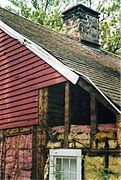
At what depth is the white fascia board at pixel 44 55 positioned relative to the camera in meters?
6.73

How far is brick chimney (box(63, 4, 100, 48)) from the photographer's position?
41.2ft

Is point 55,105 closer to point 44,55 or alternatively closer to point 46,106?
point 46,106

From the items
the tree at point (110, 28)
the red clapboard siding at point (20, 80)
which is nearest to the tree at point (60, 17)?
the tree at point (110, 28)

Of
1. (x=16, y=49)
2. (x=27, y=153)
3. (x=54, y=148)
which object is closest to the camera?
(x=54, y=148)

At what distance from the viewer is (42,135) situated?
7.37m

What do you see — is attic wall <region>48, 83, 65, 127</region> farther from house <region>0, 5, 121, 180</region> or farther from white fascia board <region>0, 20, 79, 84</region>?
white fascia board <region>0, 20, 79, 84</region>

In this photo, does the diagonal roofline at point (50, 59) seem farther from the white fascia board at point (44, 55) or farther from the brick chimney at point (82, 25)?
the brick chimney at point (82, 25)

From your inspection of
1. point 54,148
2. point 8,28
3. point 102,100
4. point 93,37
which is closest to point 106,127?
point 102,100

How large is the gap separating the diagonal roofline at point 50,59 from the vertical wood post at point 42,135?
77cm

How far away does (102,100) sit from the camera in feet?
19.5

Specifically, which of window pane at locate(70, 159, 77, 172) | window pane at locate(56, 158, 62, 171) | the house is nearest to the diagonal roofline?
the house

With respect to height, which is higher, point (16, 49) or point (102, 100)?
point (16, 49)

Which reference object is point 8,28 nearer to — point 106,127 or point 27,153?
point 27,153

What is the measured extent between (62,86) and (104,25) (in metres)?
14.8
